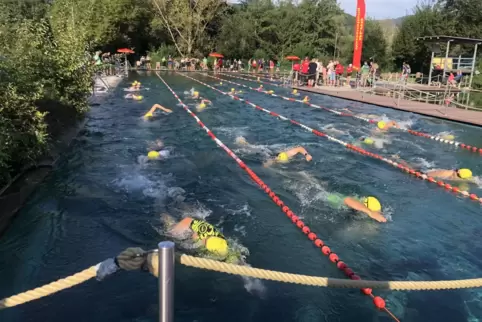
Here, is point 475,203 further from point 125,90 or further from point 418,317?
point 125,90

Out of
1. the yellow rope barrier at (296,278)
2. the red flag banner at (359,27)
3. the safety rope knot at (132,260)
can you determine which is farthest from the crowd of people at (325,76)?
the safety rope knot at (132,260)

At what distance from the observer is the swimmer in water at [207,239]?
5.36 m

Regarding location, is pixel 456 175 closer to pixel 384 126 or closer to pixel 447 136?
pixel 447 136

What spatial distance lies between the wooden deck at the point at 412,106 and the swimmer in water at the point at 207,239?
12.1 meters

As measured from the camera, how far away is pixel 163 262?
2.05m

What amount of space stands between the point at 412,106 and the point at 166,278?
1837 cm

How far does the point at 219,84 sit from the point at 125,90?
23.6 feet

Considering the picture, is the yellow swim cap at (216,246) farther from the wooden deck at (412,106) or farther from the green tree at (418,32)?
the green tree at (418,32)

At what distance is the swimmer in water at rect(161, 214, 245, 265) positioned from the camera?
211 inches

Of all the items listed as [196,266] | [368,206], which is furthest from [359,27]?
[196,266]

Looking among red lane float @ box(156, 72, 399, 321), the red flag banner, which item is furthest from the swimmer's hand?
the red flag banner

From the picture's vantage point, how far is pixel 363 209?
716cm

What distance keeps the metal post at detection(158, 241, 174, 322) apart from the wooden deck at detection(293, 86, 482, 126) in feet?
48.4

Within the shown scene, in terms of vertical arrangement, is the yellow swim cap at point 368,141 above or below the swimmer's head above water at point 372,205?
above
